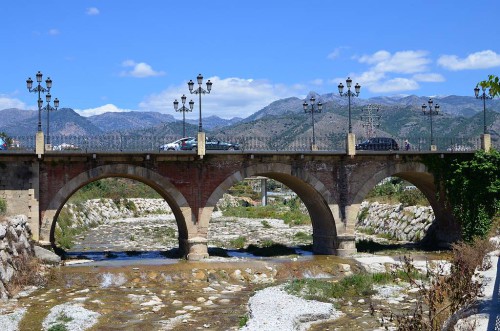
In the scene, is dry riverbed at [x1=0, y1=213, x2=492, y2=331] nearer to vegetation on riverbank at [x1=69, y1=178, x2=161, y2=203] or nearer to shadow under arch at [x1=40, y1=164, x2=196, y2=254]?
shadow under arch at [x1=40, y1=164, x2=196, y2=254]

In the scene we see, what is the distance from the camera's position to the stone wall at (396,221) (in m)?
43.3

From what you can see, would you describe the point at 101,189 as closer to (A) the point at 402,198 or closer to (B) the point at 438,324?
(A) the point at 402,198

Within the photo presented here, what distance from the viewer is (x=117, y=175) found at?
105 feet

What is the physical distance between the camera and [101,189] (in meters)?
65.3

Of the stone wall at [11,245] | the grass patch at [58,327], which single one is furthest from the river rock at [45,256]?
the grass patch at [58,327]

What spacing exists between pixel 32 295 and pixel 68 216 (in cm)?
2577

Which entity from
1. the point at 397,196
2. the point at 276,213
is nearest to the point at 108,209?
the point at 276,213

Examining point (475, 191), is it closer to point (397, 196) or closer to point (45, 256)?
point (397, 196)

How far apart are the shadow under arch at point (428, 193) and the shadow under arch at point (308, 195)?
189 centimetres

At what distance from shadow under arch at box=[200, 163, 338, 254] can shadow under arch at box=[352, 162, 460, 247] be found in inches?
74.4

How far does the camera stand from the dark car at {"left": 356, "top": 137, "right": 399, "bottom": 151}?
37.5 metres

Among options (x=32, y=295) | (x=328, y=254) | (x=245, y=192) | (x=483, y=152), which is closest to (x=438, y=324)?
(x=32, y=295)

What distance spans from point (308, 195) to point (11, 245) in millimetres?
18082

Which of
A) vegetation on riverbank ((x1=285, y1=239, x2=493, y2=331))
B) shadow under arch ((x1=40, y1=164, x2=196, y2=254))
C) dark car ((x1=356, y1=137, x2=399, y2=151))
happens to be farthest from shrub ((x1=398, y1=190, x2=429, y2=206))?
shadow under arch ((x1=40, y1=164, x2=196, y2=254))
